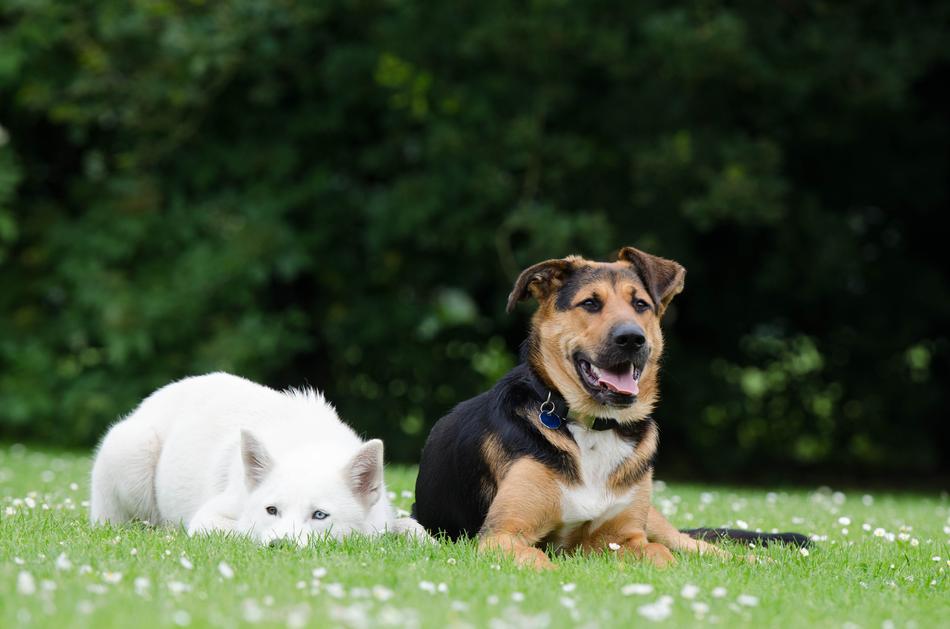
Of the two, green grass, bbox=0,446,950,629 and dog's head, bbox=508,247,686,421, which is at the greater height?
dog's head, bbox=508,247,686,421

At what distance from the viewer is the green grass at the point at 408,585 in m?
4.57

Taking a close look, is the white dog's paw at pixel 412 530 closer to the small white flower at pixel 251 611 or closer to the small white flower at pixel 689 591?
the small white flower at pixel 689 591

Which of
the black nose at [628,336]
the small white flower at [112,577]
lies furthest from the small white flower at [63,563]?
the black nose at [628,336]

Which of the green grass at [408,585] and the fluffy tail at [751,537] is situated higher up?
the green grass at [408,585]

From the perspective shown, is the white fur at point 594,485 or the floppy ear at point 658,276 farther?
the floppy ear at point 658,276

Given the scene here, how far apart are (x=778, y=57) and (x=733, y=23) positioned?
59.6 inches

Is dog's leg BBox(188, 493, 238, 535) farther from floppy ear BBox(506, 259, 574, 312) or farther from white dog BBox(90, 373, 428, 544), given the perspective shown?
floppy ear BBox(506, 259, 574, 312)

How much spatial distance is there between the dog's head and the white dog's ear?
109 cm

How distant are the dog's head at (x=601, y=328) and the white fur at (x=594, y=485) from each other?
140 millimetres

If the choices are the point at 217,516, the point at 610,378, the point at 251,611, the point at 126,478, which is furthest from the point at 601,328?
the point at 126,478

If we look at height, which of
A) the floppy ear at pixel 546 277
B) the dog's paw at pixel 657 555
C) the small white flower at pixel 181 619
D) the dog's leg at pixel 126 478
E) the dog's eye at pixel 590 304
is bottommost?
the dog's leg at pixel 126 478

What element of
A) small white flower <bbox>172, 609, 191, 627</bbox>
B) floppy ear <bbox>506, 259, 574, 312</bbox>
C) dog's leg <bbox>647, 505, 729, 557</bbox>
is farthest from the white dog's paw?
small white flower <bbox>172, 609, 191, 627</bbox>

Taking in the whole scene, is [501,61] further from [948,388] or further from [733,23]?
[948,388]

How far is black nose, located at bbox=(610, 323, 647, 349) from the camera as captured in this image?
664 cm
